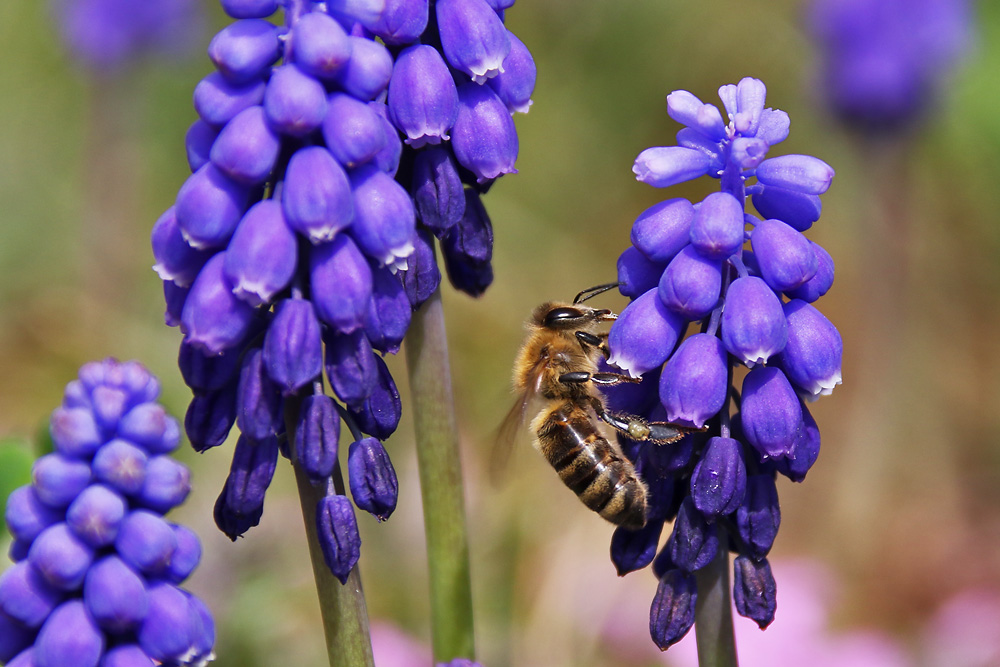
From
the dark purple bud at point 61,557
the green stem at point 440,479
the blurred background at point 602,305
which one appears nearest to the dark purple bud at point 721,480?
the green stem at point 440,479

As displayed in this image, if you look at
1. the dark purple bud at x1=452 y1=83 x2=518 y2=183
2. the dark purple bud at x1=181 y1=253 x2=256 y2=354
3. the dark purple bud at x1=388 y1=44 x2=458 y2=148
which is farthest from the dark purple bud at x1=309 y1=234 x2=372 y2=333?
the dark purple bud at x1=452 y1=83 x2=518 y2=183

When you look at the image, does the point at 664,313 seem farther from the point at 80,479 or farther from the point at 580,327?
the point at 80,479

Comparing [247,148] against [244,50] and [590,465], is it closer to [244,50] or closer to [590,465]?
[244,50]

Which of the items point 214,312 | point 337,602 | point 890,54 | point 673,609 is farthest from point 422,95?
point 890,54

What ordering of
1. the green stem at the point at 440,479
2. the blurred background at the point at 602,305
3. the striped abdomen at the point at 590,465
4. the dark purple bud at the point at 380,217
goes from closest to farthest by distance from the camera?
1. the dark purple bud at the point at 380,217
2. the striped abdomen at the point at 590,465
3. the green stem at the point at 440,479
4. the blurred background at the point at 602,305

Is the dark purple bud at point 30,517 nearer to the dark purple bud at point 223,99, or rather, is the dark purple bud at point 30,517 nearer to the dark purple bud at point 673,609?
the dark purple bud at point 223,99
